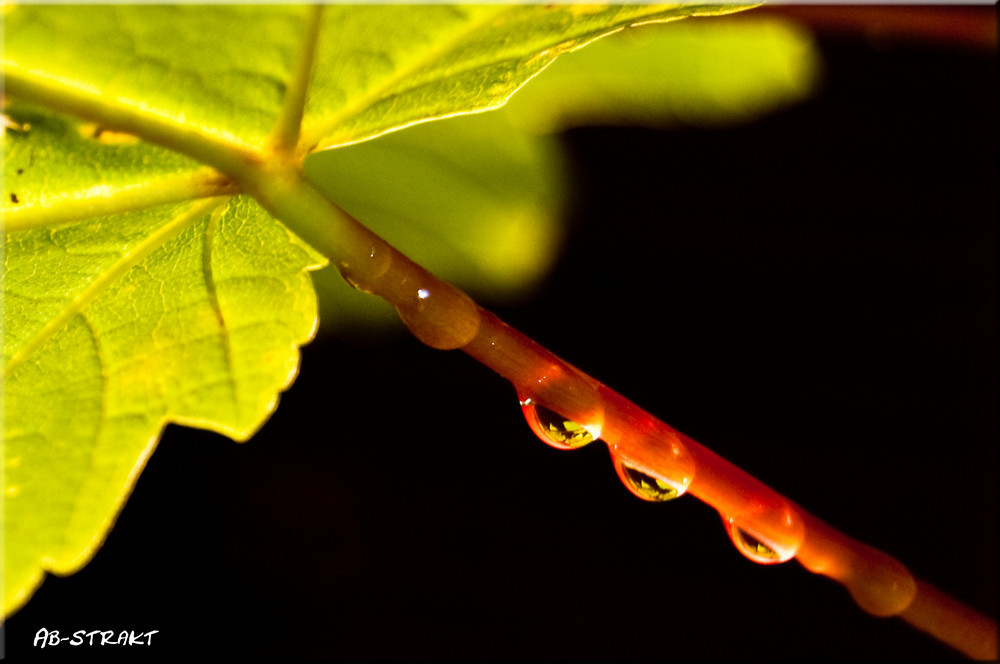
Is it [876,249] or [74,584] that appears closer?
[74,584]

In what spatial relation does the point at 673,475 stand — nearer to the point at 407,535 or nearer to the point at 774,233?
the point at 407,535

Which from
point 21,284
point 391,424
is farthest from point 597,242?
point 21,284

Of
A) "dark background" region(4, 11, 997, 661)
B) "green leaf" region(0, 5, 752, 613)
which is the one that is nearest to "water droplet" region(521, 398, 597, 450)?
"green leaf" region(0, 5, 752, 613)

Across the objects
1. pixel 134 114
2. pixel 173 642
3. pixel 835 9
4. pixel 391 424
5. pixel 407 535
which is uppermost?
pixel 835 9

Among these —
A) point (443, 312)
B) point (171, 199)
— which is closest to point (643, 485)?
point (443, 312)

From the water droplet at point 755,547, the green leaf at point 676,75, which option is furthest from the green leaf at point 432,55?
the green leaf at point 676,75

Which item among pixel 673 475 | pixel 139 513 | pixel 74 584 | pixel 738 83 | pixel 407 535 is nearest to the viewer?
pixel 673 475

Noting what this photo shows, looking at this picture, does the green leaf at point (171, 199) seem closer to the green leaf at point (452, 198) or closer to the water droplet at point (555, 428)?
the water droplet at point (555, 428)

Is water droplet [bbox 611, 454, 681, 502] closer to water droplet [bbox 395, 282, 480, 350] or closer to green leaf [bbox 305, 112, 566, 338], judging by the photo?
water droplet [bbox 395, 282, 480, 350]
